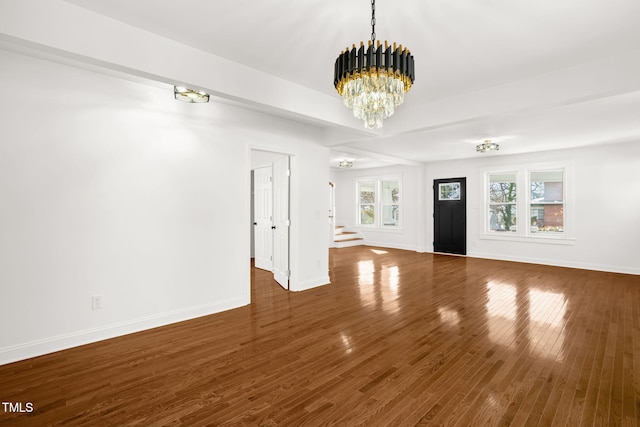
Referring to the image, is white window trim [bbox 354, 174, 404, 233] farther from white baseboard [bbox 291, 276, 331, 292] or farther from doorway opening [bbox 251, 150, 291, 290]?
white baseboard [bbox 291, 276, 331, 292]

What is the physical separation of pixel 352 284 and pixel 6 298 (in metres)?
4.35

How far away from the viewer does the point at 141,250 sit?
3.42m

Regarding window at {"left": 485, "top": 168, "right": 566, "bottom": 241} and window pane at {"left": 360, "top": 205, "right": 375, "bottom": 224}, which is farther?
window pane at {"left": 360, "top": 205, "right": 375, "bottom": 224}

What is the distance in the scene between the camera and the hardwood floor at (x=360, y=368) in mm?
2053

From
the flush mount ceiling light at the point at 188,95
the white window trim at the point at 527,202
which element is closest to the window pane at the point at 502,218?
the white window trim at the point at 527,202

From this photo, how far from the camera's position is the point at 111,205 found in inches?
127

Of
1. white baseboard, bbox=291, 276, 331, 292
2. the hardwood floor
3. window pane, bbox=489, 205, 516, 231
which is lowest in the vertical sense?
the hardwood floor

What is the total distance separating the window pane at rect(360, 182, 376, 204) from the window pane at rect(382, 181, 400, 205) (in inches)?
14.4

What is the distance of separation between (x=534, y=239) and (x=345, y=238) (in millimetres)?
5242

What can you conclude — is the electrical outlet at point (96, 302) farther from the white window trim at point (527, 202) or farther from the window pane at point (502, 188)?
the window pane at point (502, 188)

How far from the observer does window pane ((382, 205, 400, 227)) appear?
1014 centimetres

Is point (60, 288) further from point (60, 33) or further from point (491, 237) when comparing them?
point (491, 237)

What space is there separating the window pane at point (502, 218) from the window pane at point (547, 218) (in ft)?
1.41

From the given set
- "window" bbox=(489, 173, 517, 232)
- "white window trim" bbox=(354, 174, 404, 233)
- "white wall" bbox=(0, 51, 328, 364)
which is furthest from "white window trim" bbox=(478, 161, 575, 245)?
"white wall" bbox=(0, 51, 328, 364)
